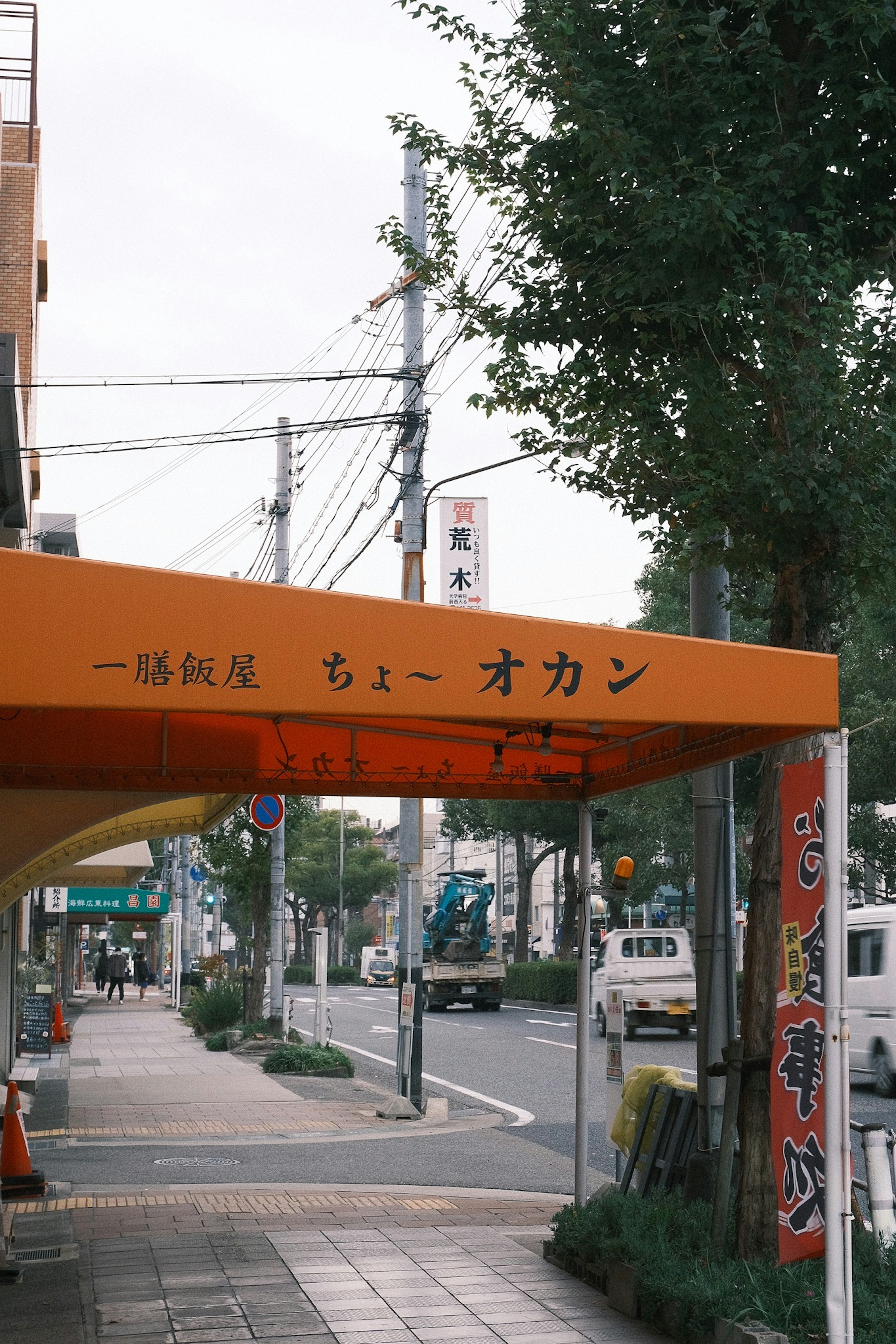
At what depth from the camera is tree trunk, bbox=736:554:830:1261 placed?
7.01m

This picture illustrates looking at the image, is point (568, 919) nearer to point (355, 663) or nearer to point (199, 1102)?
point (199, 1102)

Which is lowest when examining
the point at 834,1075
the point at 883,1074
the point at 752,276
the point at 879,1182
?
the point at 883,1074

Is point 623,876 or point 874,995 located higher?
point 623,876

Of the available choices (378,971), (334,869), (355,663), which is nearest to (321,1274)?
(355,663)

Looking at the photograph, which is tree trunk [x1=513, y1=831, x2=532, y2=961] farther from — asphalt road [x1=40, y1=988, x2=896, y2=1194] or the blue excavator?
asphalt road [x1=40, y1=988, x2=896, y2=1194]

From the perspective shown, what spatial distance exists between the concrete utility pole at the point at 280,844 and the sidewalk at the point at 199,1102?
139 centimetres

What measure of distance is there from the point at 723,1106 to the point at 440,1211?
3089mm

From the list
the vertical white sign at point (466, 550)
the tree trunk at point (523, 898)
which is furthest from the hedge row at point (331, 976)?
the vertical white sign at point (466, 550)

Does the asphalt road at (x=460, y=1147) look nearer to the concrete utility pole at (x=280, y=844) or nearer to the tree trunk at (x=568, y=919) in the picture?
the concrete utility pole at (x=280, y=844)

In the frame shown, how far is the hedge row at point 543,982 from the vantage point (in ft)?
133

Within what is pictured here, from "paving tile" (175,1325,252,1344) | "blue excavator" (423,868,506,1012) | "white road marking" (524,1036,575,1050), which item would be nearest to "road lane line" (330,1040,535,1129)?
"white road marking" (524,1036,575,1050)

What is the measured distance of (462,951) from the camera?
41219mm

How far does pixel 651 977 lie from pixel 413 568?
45.9ft

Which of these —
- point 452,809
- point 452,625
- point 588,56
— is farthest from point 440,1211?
point 452,809
